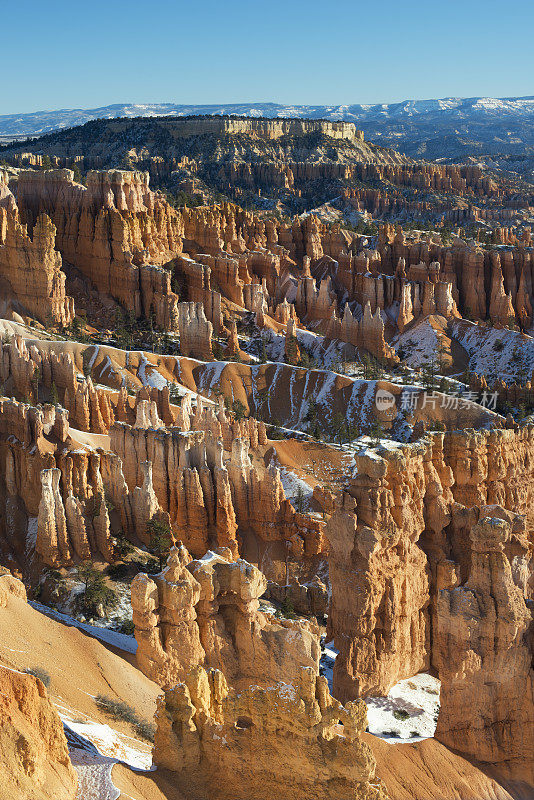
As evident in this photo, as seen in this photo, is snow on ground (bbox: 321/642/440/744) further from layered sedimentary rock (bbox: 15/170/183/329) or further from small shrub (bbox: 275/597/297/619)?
layered sedimentary rock (bbox: 15/170/183/329)

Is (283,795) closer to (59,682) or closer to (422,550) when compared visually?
(59,682)

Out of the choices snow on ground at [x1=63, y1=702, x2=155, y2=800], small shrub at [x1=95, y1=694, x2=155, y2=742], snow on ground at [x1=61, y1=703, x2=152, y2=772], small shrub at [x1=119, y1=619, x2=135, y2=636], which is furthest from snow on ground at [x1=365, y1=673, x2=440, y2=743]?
snow on ground at [x1=63, y1=702, x2=155, y2=800]

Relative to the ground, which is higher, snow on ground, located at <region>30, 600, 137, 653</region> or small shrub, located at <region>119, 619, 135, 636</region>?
snow on ground, located at <region>30, 600, 137, 653</region>

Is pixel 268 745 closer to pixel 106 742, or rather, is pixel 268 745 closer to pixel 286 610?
pixel 106 742

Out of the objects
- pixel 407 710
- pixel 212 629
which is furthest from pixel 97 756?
pixel 407 710

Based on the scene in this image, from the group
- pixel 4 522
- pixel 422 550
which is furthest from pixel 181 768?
pixel 4 522

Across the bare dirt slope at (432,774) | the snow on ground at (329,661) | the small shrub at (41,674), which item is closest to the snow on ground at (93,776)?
the small shrub at (41,674)

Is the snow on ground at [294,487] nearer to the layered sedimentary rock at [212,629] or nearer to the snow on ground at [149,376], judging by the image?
the snow on ground at [149,376]

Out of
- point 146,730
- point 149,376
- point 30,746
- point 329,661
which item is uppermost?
point 30,746
